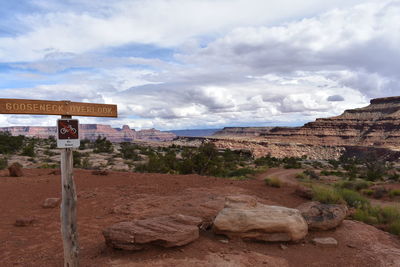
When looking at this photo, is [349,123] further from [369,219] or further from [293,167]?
[369,219]

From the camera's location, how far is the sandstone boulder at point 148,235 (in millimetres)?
6742

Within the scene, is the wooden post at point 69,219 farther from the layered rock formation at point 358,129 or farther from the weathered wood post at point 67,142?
the layered rock formation at point 358,129

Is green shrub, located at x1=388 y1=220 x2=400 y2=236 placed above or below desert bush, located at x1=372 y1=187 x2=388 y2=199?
above

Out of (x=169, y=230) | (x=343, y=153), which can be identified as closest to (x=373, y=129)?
(x=343, y=153)

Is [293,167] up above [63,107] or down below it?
below

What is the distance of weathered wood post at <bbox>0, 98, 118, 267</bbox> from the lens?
17.9 ft

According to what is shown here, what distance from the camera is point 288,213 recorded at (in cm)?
825

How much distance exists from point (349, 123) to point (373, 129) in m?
8.68

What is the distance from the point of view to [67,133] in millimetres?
5641

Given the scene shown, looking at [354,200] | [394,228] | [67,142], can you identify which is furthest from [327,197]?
[67,142]

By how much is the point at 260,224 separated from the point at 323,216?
8.00ft

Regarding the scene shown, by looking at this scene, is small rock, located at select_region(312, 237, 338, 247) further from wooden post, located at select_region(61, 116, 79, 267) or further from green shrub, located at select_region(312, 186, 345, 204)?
wooden post, located at select_region(61, 116, 79, 267)

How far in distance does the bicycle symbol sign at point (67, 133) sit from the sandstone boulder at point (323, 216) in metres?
6.55

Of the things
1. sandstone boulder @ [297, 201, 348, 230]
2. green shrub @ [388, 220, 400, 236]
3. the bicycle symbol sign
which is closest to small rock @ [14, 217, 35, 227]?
the bicycle symbol sign
